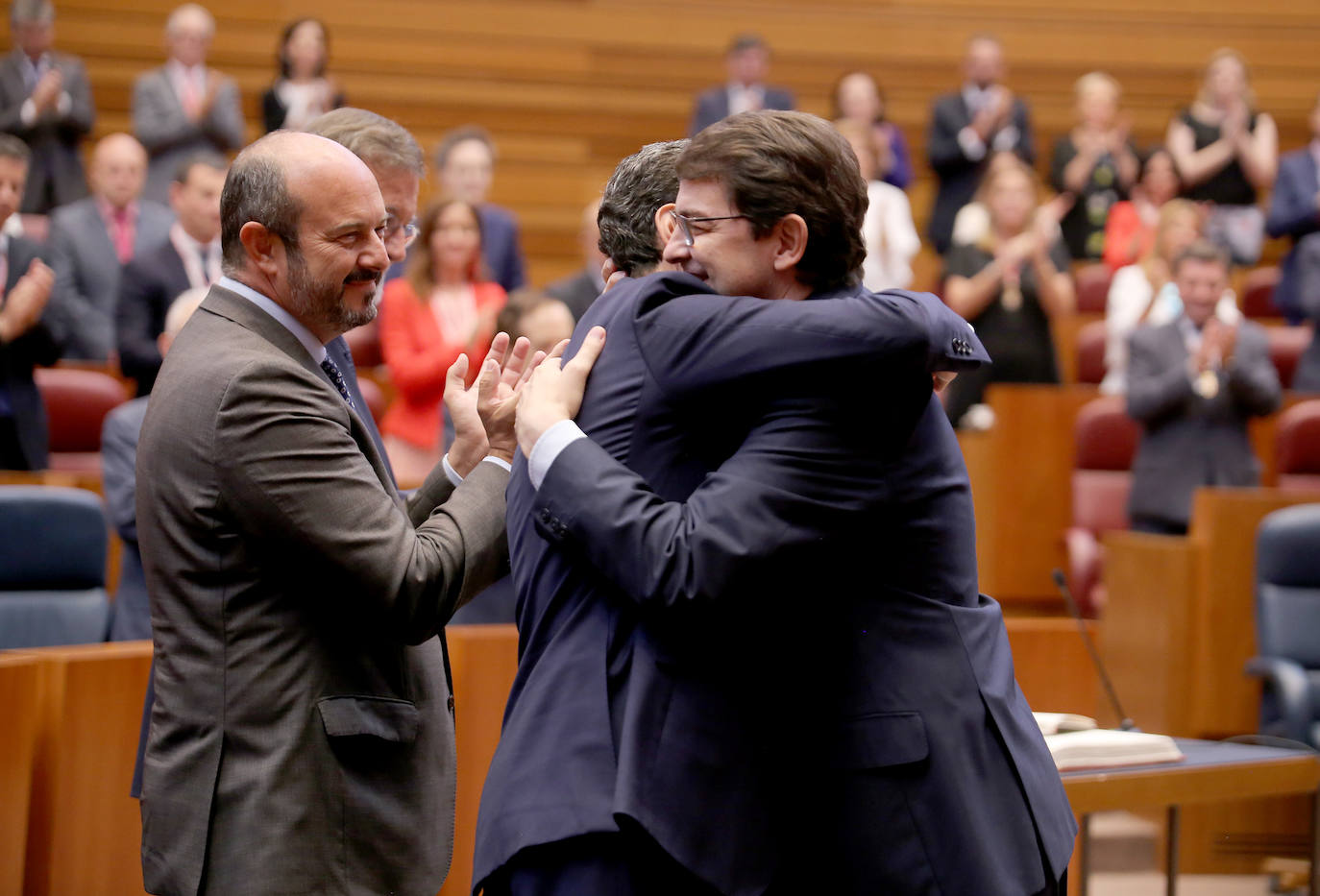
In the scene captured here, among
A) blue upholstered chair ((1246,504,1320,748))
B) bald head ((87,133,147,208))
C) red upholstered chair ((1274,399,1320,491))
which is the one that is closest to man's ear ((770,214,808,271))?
blue upholstered chair ((1246,504,1320,748))

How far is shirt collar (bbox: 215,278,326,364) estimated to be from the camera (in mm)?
1574

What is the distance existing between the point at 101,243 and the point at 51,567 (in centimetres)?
263

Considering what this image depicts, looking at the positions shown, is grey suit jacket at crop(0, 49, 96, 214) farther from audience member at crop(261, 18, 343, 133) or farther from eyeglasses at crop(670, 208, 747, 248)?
eyeglasses at crop(670, 208, 747, 248)

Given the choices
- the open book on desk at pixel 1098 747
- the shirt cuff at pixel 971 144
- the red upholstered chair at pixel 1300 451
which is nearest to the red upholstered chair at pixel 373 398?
the open book on desk at pixel 1098 747

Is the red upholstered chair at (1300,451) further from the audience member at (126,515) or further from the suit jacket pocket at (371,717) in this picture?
the suit jacket pocket at (371,717)

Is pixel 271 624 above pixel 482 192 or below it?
below

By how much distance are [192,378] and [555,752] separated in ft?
1.77

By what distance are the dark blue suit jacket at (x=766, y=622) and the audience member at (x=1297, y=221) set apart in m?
5.42

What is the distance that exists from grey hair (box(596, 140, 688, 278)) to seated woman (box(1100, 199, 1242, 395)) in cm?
414

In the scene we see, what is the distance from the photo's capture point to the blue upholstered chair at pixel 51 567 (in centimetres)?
283

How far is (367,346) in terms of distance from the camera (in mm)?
5629

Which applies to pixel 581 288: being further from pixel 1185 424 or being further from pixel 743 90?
pixel 743 90

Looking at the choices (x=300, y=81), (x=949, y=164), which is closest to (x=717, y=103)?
(x=949, y=164)

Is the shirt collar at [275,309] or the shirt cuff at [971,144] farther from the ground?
the shirt cuff at [971,144]
